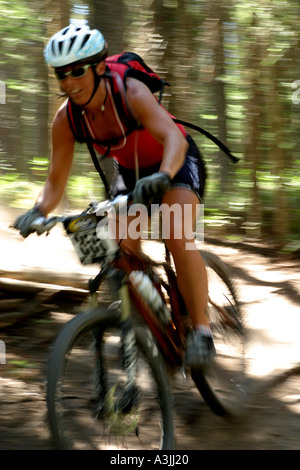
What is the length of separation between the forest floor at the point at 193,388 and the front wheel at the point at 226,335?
0.11 meters

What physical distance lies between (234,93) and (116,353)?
5.49 metres

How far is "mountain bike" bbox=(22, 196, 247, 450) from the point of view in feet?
9.04

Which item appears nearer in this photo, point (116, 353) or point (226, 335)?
point (116, 353)

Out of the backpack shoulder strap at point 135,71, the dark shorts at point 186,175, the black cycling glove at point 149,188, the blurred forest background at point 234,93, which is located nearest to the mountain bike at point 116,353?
the black cycling glove at point 149,188

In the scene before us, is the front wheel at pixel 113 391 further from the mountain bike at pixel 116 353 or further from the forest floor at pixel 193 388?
the forest floor at pixel 193 388

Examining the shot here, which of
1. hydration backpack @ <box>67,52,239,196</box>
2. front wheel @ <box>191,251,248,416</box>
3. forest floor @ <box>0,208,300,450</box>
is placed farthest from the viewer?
front wheel @ <box>191,251,248,416</box>

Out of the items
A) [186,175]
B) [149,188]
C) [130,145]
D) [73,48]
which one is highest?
[73,48]

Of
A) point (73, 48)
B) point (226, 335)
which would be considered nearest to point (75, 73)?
point (73, 48)

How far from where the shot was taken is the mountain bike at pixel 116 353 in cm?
275

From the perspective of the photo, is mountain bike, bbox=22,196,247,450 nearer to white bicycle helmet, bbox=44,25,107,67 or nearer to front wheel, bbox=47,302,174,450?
front wheel, bbox=47,302,174,450

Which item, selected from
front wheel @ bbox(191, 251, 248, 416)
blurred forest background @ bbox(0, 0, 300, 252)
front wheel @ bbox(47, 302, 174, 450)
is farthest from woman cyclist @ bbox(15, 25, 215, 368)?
blurred forest background @ bbox(0, 0, 300, 252)

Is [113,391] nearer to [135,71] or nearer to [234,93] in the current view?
[135,71]

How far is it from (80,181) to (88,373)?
15.6 ft

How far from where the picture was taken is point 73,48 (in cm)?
290
